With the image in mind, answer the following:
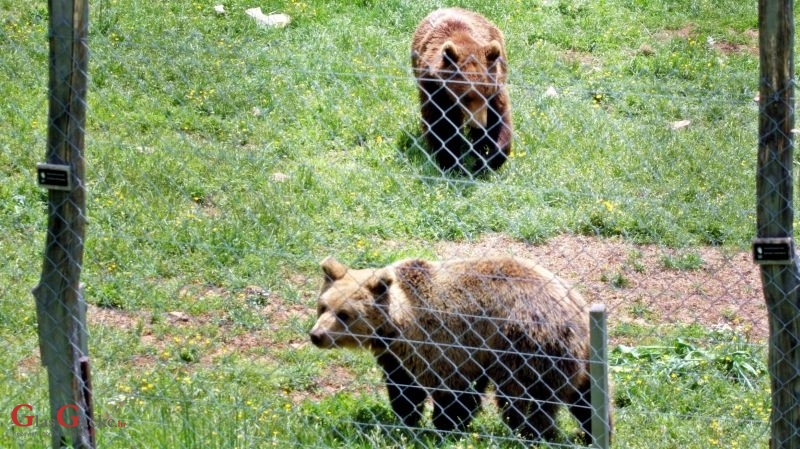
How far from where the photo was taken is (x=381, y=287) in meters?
5.70

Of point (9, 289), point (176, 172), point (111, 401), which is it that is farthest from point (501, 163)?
point (111, 401)

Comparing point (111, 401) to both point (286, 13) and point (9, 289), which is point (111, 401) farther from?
point (286, 13)

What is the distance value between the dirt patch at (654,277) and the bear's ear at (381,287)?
1744mm

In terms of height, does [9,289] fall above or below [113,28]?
below

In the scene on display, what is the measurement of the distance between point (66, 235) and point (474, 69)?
5372 mm

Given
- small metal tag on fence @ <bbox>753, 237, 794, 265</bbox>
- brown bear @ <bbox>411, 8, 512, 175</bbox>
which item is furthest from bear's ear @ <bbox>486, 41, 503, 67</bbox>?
small metal tag on fence @ <bbox>753, 237, 794, 265</bbox>

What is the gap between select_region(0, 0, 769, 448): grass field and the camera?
5.66 m

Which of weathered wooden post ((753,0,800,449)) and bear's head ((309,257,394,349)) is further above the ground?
weathered wooden post ((753,0,800,449))

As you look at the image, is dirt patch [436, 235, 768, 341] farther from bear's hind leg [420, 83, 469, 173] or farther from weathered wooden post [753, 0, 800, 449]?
weathered wooden post [753, 0, 800, 449]

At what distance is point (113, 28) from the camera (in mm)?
10523

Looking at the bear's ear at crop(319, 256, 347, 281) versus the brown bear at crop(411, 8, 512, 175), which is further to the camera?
the brown bear at crop(411, 8, 512, 175)

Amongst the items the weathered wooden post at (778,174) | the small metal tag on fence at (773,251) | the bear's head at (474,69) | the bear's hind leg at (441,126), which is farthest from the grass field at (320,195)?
the small metal tag on fence at (773,251)

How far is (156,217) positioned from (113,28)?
3.49 m

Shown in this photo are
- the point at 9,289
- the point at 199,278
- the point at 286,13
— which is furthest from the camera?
the point at 286,13
